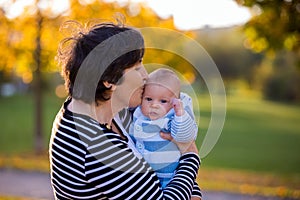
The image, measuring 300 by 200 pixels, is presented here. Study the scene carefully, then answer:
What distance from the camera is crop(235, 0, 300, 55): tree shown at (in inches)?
340

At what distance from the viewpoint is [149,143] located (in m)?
2.47

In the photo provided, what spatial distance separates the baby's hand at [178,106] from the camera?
7.97ft

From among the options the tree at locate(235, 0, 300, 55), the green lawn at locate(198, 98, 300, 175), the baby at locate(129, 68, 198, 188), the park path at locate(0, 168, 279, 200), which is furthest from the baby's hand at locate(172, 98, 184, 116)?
the green lawn at locate(198, 98, 300, 175)

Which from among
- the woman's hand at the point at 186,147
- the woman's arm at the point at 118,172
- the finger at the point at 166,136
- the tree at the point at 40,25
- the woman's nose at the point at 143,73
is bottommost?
the woman's arm at the point at 118,172

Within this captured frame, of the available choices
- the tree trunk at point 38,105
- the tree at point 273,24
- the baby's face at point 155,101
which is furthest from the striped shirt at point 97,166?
the tree trunk at point 38,105

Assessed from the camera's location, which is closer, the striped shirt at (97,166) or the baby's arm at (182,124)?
the striped shirt at (97,166)

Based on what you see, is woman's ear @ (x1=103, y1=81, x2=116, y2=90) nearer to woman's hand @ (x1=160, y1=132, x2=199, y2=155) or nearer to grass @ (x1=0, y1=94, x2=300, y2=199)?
woman's hand @ (x1=160, y1=132, x2=199, y2=155)

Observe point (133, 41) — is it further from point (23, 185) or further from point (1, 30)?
point (1, 30)

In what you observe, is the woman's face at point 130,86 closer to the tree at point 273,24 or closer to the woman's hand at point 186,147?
the woman's hand at point 186,147

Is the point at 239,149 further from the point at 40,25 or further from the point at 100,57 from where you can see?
the point at 100,57

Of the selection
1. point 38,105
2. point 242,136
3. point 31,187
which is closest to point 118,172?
point 31,187

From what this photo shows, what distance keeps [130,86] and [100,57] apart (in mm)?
230

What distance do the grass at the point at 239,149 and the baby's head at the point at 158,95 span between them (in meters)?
2.60

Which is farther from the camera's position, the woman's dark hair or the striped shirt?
the woman's dark hair
